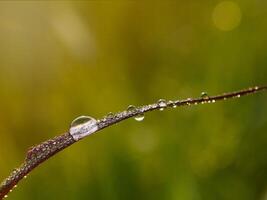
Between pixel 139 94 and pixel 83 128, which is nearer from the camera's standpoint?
pixel 83 128

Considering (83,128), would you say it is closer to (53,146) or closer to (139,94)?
(53,146)

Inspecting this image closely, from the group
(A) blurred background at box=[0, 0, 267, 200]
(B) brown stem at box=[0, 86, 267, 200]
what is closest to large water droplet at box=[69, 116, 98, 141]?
(B) brown stem at box=[0, 86, 267, 200]

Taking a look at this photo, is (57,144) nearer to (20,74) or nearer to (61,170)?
(61,170)

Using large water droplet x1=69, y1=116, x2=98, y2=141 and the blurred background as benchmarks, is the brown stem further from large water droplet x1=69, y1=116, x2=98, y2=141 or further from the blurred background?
the blurred background

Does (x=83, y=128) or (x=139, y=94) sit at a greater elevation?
(x=139, y=94)

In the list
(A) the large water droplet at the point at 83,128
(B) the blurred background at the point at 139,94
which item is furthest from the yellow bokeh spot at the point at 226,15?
(A) the large water droplet at the point at 83,128

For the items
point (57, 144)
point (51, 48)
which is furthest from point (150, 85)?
point (57, 144)

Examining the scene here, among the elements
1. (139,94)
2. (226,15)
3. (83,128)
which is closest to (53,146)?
(83,128)
